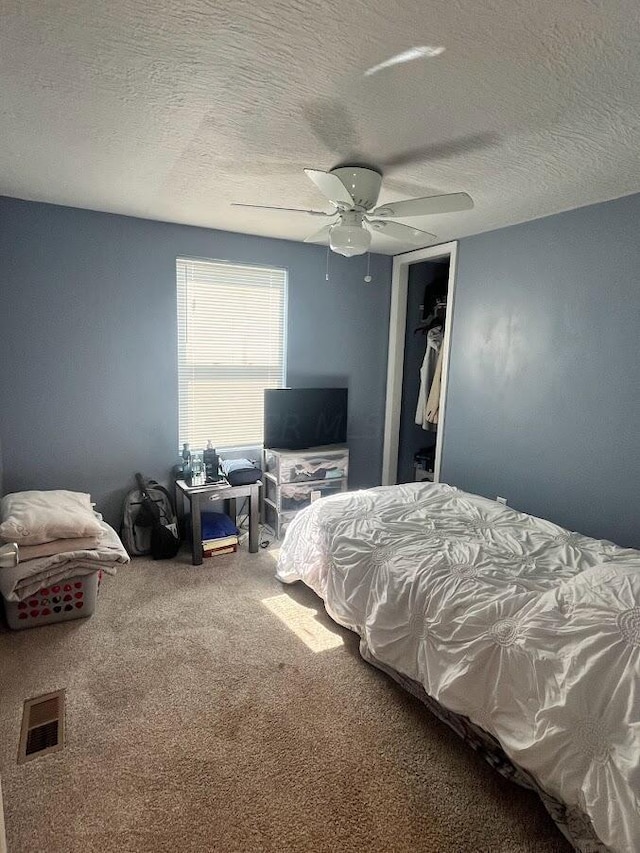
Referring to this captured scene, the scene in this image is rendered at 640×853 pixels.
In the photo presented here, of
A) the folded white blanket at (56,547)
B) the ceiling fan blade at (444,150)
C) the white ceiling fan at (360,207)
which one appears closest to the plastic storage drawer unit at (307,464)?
the folded white blanket at (56,547)

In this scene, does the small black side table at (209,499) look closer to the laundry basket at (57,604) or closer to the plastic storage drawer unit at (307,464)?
the plastic storage drawer unit at (307,464)

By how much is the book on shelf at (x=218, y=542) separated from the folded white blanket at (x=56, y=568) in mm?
779

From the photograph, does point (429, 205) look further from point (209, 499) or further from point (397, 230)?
point (209, 499)

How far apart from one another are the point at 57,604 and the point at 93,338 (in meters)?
1.71

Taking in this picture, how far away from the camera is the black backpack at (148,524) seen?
10.9 ft

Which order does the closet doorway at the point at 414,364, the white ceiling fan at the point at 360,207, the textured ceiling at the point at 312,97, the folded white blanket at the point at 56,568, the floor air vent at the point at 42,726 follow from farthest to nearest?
the closet doorway at the point at 414,364
the folded white blanket at the point at 56,568
the white ceiling fan at the point at 360,207
the floor air vent at the point at 42,726
the textured ceiling at the point at 312,97

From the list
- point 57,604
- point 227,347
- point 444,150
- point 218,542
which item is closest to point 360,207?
point 444,150

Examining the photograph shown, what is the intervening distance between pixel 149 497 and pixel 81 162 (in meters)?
2.09

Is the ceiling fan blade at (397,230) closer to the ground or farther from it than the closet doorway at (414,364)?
farther from it

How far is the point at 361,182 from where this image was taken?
7.30ft

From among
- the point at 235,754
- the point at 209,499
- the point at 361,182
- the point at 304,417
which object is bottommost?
the point at 235,754

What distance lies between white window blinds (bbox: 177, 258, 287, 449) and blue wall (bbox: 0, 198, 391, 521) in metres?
0.10

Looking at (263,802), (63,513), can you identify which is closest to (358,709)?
(263,802)

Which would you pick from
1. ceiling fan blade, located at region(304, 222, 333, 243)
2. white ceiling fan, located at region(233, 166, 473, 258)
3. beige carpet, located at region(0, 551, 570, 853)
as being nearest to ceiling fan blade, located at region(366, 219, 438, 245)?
white ceiling fan, located at region(233, 166, 473, 258)
